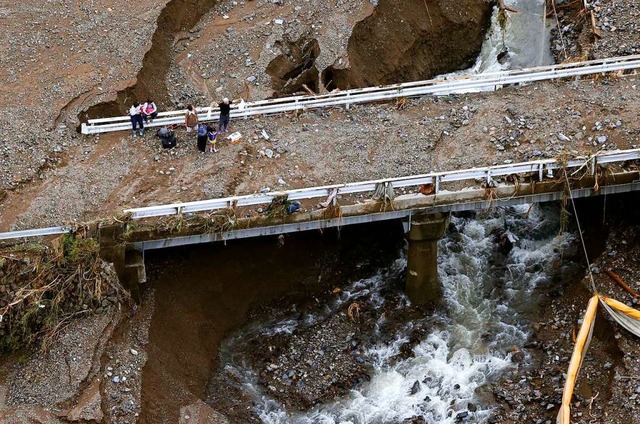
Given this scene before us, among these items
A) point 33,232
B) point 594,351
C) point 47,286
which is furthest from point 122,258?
point 594,351

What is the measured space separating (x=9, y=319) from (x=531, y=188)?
11570 millimetres

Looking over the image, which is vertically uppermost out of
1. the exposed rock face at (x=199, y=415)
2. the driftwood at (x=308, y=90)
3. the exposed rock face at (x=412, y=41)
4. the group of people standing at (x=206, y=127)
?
the exposed rock face at (x=412, y=41)

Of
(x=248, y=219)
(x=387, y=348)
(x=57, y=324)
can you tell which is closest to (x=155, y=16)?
(x=248, y=219)

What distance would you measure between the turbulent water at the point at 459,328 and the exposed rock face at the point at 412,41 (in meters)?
5.60

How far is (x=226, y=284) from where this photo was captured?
1941 cm

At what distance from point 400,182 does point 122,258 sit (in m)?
6.25

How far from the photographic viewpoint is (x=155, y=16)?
22.8m

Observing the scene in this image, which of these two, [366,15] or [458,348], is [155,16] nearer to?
[366,15]

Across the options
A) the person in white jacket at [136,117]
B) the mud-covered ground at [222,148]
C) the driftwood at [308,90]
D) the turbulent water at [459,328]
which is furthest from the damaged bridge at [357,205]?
the driftwood at [308,90]

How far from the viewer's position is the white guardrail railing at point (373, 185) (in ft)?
56.5

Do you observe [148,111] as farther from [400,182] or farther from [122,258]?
[400,182]

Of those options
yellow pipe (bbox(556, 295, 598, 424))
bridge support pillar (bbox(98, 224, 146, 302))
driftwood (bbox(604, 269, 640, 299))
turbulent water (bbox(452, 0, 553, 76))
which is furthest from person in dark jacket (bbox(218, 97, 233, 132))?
driftwood (bbox(604, 269, 640, 299))

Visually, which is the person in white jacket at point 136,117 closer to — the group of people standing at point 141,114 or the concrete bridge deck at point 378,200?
the group of people standing at point 141,114

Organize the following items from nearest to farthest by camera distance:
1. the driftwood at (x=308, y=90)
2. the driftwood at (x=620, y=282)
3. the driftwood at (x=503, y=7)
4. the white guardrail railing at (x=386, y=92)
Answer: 1. the driftwood at (x=620, y=282)
2. the white guardrail railing at (x=386, y=92)
3. the driftwood at (x=308, y=90)
4. the driftwood at (x=503, y=7)
